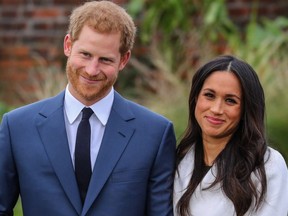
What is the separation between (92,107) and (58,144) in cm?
23

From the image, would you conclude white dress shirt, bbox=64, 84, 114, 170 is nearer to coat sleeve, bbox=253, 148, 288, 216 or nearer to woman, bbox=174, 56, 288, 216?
woman, bbox=174, 56, 288, 216

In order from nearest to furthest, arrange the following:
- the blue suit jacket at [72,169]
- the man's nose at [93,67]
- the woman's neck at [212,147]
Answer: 1. the man's nose at [93,67]
2. the blue suit jacket at [72,169]
3. the woman's neck at [212,147]

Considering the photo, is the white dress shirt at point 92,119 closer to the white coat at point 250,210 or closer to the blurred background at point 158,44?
the white coat at point 250,210

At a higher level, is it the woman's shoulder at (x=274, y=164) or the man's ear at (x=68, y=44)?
the man's ear at (x=68, y=44)

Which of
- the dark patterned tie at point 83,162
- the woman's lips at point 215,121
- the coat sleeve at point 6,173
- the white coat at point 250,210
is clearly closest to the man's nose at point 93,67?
the dark patterned tie at point 83,162

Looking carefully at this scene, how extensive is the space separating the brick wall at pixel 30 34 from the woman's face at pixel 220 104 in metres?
4.61

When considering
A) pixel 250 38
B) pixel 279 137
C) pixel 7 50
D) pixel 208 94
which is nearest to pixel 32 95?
pixel 7 50

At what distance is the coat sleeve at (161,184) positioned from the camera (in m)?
4.30

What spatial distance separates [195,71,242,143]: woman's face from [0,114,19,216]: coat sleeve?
909 millimetres

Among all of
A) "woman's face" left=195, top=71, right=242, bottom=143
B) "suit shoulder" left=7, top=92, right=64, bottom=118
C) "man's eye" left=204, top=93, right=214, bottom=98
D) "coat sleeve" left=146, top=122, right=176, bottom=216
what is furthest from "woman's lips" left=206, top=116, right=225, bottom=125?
"suit shoulder" left=7, top=92, right=64, bottom=118

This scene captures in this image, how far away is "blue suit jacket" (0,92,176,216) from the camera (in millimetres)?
4191

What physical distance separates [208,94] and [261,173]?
45 centimetres

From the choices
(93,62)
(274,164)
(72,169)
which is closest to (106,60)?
(93,62)

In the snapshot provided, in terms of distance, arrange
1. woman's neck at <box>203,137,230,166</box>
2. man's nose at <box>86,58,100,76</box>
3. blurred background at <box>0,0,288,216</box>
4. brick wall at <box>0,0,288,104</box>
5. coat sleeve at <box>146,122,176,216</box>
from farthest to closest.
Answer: brick wall at <box>0,0,288,104</box> → blurred background at <box>0,0,288,216</box> → woman's neck at <box>203,137,230,166</box> → coat sleeve at <box>146,122,176,216</box> → man's nose at <box>86,58,100,76</box>
